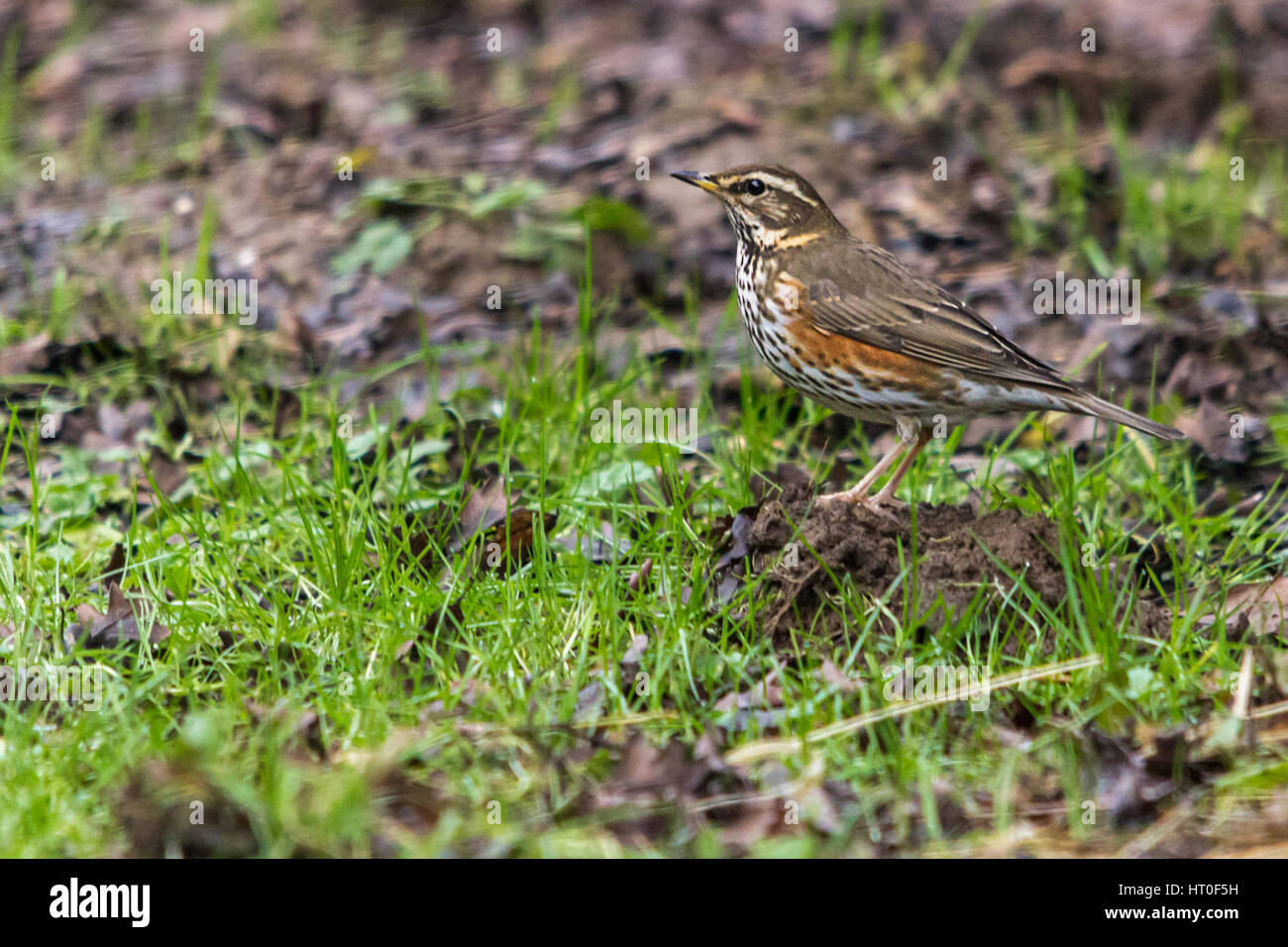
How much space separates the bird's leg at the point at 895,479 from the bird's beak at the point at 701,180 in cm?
135

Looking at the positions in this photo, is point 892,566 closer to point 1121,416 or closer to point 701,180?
point 1121,416

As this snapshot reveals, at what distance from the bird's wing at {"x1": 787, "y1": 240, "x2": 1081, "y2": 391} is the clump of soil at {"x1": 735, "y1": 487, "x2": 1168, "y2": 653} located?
2.23 feet

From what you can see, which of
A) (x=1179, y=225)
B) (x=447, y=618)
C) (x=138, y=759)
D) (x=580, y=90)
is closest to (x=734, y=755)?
(x=447, y=618)

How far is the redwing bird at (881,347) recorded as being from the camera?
558 cm

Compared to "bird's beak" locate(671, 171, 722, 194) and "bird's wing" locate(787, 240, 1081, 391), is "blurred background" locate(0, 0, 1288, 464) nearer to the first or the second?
"bird's beak" locate(671, 171, 722, 194)

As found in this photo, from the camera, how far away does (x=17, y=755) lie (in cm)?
421

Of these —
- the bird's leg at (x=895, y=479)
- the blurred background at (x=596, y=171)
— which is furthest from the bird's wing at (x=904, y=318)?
the blurred background at (x=596, y=171)

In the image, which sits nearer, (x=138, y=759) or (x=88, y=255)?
(x=138, y=759)

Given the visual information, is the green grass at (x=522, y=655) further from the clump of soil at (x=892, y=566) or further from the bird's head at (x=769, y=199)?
the bird's head at (x=769, y=199)

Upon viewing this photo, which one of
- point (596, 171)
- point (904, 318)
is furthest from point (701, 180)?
point (596, 171)

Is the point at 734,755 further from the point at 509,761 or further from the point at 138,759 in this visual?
the point at 138,759

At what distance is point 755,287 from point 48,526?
10.8ft

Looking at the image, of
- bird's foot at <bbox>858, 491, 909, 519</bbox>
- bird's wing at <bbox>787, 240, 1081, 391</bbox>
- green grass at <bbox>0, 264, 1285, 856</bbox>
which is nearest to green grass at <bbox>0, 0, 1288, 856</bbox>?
green grass at <bbox>0, 264, 1285, 856</bbox>

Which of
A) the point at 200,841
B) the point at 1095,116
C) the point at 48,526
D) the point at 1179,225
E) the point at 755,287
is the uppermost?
the point at 1095,116
